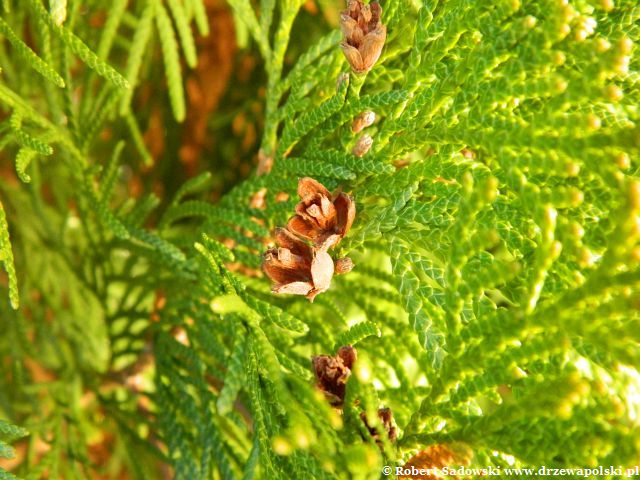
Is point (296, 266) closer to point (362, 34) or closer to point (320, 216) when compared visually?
point (320, 216)

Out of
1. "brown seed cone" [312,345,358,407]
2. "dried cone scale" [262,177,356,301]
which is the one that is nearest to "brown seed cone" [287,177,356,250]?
"dried cone scale" [262,177,356,301]

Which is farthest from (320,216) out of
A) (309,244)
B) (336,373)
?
(336,373)

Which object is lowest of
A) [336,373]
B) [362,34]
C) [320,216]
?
[336,373]

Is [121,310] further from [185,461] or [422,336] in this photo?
[422,336]

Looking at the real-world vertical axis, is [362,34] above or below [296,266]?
above

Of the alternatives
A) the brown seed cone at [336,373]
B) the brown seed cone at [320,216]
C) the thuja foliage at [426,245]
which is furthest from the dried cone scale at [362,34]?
the brown seed cone at [336,373]

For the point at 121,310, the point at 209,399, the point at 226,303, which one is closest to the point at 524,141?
the point at 226,303

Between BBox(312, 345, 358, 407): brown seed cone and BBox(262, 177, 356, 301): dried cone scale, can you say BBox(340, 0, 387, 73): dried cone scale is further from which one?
BBox(312, 345, 358, 407): brown seed cone
